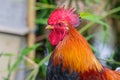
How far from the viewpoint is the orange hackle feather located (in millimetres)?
2512

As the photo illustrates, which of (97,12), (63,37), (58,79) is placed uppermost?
(97,12)

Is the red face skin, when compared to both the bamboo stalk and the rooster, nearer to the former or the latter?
the rooster

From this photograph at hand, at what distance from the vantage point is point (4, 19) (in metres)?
3.70

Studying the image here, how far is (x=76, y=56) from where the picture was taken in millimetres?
2514

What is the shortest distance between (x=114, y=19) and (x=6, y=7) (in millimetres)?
1112

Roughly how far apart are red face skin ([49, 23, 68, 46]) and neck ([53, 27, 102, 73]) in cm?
2

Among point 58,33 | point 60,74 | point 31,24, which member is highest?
point 31,24

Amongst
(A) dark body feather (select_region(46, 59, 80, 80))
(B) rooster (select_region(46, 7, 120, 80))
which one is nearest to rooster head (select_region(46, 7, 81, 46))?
(B) rooster (select_region(46, 7, 120, 80))

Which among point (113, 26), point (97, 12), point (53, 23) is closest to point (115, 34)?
point (113, 26)

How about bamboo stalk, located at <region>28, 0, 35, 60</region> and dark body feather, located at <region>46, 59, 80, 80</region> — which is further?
bamboo stalk, located at <region>28, 0, 35, 60</region>

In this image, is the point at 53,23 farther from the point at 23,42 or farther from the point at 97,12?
the point at 97,12

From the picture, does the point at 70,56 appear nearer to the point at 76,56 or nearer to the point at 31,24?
the point at 76,56

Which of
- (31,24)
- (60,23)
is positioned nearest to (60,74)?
(60,23)

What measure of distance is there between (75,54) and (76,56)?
0.4 inches
